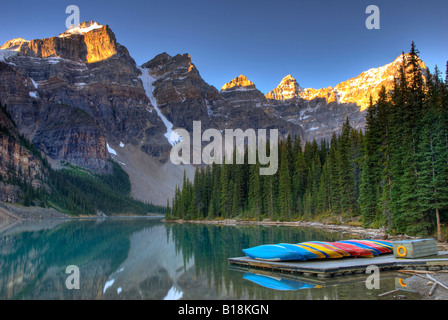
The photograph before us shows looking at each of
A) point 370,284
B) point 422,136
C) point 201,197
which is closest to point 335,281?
point 370,284

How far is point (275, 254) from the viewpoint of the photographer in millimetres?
19391

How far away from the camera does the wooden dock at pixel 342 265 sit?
16734 millimetres

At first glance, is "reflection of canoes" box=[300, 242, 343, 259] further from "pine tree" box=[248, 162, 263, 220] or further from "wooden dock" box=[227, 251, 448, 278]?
"pine tree" box=[248, 162, 263, 220]

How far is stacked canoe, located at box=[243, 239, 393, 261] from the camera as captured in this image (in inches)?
757

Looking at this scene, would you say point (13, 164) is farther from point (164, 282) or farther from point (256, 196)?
point (164, 282)

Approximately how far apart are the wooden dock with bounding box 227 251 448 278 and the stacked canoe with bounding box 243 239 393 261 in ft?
1.13

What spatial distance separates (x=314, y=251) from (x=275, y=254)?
2.16 m

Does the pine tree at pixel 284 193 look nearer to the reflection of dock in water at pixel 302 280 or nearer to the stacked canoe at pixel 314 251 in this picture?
the stacked canoe at pixel 314 251

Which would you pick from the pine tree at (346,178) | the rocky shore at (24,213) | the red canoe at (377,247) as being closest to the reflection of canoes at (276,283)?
the red canoe at (377,247)


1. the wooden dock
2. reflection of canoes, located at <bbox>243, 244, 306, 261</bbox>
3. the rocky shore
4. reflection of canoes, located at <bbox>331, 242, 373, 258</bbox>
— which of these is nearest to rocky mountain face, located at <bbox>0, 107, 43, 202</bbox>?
the rocky shore

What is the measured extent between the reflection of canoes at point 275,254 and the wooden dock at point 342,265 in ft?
1.22

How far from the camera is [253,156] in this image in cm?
8731

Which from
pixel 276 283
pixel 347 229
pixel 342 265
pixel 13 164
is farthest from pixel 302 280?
pixel 13 164

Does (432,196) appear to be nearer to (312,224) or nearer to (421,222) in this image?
(421,222)
